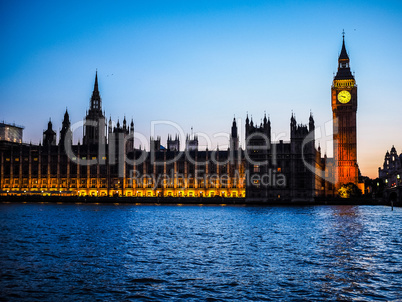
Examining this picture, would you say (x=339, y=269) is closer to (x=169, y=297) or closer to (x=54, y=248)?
(x=169, y=297)

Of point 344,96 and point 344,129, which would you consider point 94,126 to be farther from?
point 344,96

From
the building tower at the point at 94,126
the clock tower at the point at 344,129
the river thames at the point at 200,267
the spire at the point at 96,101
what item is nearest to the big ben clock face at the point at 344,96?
the clock tower at the point at 344,129

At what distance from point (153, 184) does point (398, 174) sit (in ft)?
250

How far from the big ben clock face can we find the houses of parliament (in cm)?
36

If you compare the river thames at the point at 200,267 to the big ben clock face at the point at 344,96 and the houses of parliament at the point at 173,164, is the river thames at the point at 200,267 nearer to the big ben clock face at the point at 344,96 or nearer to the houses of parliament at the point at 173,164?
the houses of parliament at the point at 173,164

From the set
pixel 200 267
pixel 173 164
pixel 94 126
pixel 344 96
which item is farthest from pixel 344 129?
pixel 200 267

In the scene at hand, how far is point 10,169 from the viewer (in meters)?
162

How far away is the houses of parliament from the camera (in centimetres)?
13288

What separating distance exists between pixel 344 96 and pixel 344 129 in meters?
13.9

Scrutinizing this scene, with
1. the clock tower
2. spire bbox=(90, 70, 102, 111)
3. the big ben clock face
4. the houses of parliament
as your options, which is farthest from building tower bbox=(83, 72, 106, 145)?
the big ben clock face

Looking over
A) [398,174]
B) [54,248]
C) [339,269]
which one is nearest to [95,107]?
[398,174]

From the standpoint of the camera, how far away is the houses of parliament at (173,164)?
13288 cm

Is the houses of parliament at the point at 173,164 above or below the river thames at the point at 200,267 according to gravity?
above

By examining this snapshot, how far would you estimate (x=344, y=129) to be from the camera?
545 ft
